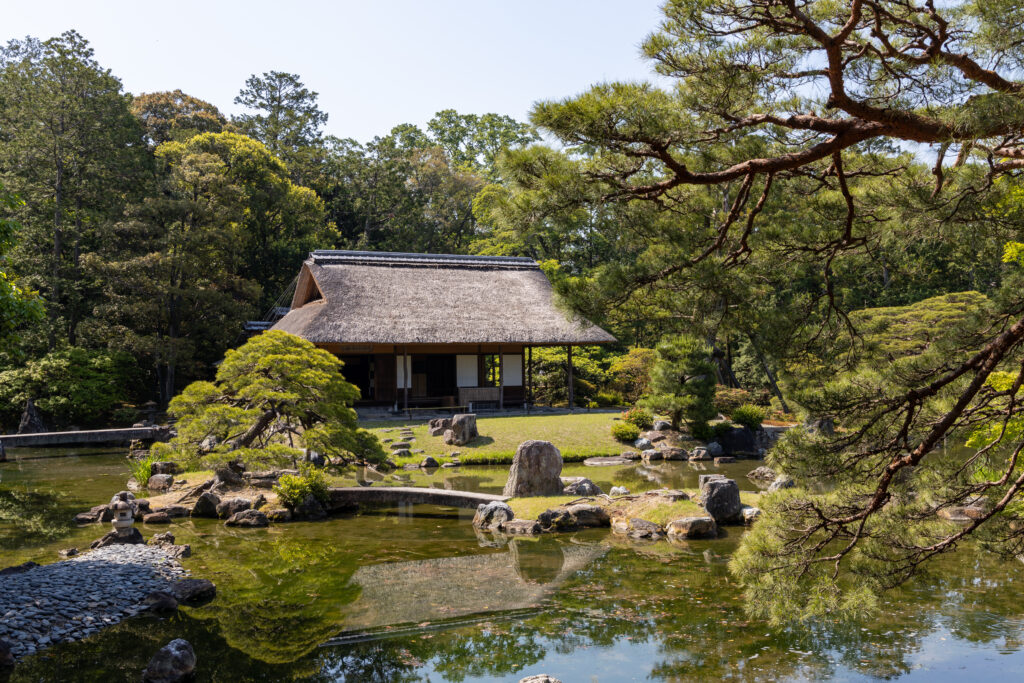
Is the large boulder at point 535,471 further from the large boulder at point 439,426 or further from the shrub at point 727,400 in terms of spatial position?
the shrub at point 727,400

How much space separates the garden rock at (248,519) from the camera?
36.1 ft

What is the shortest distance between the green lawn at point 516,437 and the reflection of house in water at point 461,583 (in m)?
6.76

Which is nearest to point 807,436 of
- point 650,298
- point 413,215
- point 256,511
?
point 650,298

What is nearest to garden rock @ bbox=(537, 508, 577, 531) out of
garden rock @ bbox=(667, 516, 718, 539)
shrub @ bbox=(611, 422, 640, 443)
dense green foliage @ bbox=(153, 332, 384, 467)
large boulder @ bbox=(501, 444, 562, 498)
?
large boulder @ bbox=(501, 444, 562, 498)

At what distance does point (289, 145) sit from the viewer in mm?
41531

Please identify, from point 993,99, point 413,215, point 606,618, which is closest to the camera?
point 993,99

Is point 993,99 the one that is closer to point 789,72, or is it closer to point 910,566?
point 789,72

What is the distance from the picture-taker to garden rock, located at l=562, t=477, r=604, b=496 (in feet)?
40.4

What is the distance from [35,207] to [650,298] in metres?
24.4

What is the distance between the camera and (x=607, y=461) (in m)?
17.0

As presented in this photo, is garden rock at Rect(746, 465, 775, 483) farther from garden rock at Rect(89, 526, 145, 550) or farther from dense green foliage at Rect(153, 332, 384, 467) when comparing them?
garden rock at Rect(89, 526, 145, 550)

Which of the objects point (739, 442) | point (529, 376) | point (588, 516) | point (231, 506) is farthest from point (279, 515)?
point (529, 376)

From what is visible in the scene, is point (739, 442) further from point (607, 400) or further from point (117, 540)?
point (117, 540)

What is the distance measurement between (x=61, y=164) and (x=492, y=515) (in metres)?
20.7
